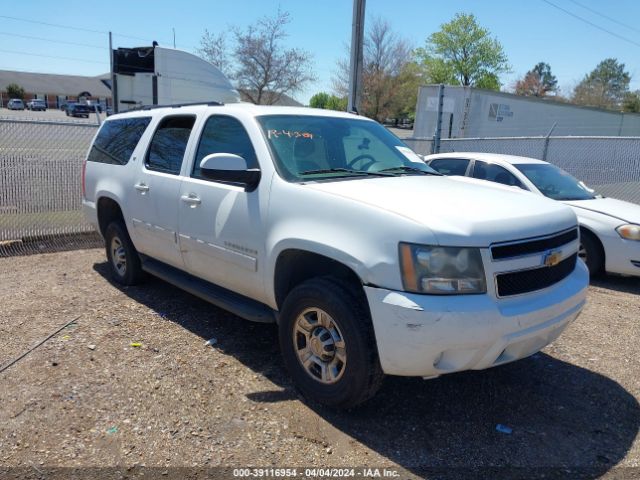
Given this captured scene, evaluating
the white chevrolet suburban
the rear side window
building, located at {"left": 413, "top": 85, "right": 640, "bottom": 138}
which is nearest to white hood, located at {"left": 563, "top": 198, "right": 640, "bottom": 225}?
the white chevrolet suburban

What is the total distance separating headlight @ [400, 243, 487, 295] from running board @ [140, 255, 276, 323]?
4.48 feet

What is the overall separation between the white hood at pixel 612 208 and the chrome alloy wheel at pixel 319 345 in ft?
15.9

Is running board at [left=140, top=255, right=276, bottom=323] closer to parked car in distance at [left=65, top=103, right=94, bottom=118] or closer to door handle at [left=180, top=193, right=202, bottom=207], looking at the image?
door handle at [left=180, top=193, right=202, bottom=207]

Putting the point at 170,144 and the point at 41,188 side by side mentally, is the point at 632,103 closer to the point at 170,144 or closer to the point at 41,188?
the point at 41,188

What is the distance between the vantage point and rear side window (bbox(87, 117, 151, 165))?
5324 mm

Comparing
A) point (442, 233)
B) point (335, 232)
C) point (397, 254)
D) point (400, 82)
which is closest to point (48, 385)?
point (335, 232)

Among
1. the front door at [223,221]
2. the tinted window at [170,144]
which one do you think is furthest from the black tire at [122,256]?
the front door at [223,221]

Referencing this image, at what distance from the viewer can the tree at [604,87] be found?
71.6 meters

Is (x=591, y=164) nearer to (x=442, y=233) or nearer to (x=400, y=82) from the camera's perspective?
(x=442, y=233)

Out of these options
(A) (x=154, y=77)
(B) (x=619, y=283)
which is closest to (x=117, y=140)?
(B) (x=619, y=283)

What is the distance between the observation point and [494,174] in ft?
24.1

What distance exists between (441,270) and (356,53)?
9.60 m

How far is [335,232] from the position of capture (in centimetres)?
306

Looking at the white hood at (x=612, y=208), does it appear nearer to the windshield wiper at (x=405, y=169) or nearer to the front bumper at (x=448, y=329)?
the windshield wiper at (x=405, y=169)
